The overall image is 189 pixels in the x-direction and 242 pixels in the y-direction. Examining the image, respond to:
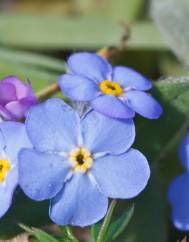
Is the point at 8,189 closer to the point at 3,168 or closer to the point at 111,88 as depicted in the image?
the point at 3,168

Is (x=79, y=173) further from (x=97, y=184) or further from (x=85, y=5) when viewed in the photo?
(x=85, y=5)

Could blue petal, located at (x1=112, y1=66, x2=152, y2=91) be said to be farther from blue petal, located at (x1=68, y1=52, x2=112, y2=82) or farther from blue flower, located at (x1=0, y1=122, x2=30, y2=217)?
A: blue flower, located at (x1=0, y1=122, x2=30, y2=217)

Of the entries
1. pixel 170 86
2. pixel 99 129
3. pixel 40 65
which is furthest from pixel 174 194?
pixel 40 65

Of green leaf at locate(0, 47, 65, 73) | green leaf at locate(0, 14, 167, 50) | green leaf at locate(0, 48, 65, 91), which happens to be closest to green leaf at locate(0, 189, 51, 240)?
green leaf at locate(0, 48, 65, 91)

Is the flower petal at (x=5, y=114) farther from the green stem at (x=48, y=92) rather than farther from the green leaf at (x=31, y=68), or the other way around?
the green leaf at (x=31, y=68)

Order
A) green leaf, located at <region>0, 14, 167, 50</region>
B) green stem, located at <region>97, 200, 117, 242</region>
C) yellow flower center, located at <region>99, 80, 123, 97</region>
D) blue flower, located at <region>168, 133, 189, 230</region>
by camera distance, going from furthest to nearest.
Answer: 1. green leaf, located at <region>0, 14, 167, 50</region>
2. blue flower, located at <region>168, 133, 189, 230</region>
3. yellow flower center, located at <region>99, 80, 123, 97</region>
4. green stem, located at <region>97, 200, 117, 242</region>

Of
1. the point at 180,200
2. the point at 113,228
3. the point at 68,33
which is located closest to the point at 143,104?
the point at 113,228
